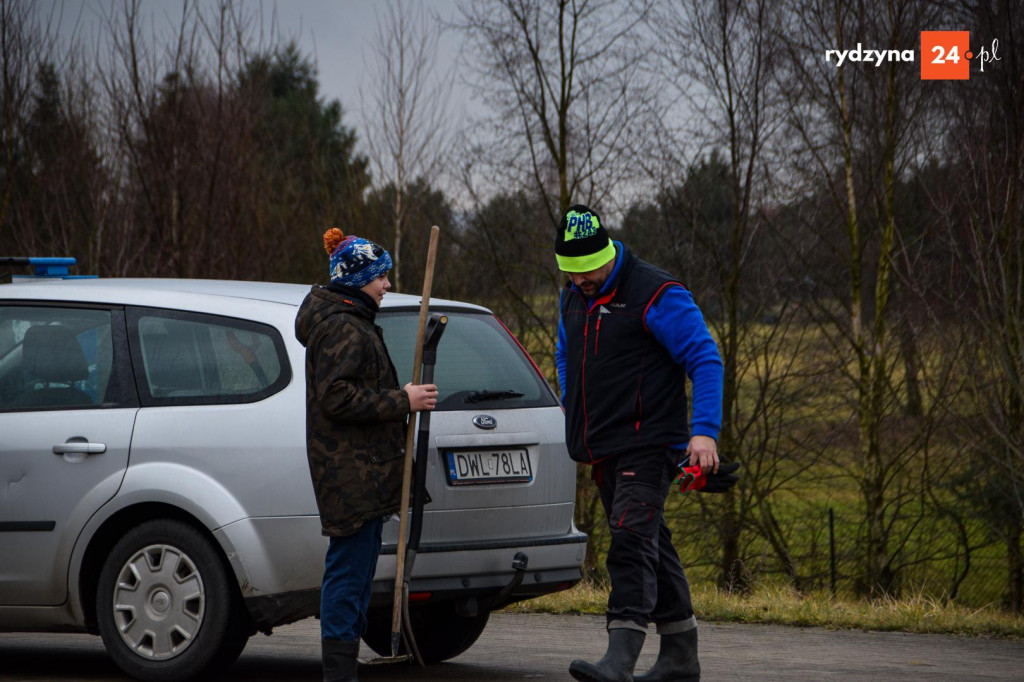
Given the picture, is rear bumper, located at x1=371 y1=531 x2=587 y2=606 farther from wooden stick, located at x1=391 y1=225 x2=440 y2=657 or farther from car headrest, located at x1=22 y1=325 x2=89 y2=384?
car headrest, located at x1=22 y1=325 x2=89 y2=384

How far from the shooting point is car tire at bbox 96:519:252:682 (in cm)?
538

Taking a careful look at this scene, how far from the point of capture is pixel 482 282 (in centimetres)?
1675

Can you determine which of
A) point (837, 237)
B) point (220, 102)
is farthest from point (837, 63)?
point (220, 102)

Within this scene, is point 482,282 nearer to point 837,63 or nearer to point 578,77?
point 578,77

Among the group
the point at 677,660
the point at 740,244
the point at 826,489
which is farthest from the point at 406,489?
the point at 826,489

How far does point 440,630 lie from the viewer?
21.3 ft

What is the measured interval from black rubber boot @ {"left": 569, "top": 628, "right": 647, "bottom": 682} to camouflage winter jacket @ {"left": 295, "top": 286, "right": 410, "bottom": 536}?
92 cm

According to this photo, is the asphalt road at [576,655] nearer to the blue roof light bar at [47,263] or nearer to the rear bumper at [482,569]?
the rear bumper at [482,569]

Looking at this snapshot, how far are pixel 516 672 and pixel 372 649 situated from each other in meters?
0.92

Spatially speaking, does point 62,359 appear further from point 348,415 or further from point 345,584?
point 345,584

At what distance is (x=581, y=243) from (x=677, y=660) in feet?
5.58

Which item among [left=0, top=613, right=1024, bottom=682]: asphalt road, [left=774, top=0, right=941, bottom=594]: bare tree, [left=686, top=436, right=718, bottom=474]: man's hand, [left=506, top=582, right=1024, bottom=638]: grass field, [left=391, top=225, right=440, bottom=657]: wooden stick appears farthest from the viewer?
[left=774, top=0, right=941, bottom=594]: bare tree

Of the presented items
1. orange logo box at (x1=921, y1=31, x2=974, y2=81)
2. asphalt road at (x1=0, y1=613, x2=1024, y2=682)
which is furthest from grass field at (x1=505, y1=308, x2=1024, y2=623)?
asphalt road at (x1=0, y1=613, x2=1024, y2=682)

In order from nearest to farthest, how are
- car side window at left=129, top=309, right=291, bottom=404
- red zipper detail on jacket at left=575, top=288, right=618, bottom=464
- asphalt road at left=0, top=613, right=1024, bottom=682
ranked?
red zipper detail on jacket at left=575, top=288, right=618, bottom=464 < car side window at left=129, top=309, right=291, bottom=404 < asphalt road at left=0, top=613, right=1024, bottom=682
